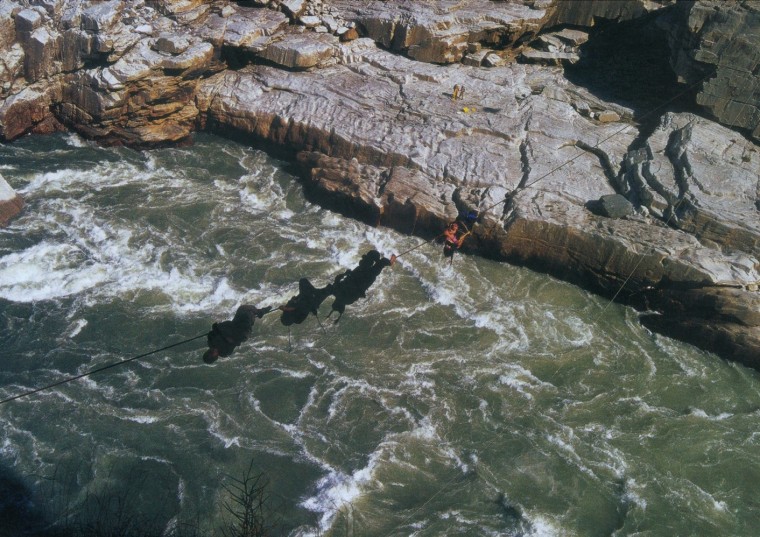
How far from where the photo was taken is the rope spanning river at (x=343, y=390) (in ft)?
25.8

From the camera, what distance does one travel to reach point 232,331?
21.1 ft

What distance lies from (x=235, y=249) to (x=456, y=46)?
7129mm

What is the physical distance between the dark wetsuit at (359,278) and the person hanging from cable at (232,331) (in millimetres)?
1109

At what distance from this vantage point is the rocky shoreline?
10.8 m

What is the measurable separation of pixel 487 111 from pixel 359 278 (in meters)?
7.40

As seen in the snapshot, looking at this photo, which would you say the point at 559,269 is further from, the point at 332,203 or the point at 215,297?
the point at 215,297

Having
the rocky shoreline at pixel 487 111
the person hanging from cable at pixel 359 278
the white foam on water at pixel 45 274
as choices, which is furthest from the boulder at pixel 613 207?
the white foam on water at pixel 45 274

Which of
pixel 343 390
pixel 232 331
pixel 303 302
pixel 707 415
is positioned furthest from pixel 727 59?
pixel 232 331

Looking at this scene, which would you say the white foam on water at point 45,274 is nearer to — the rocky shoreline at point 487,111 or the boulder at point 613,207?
the rocky shoreline at point 487,111

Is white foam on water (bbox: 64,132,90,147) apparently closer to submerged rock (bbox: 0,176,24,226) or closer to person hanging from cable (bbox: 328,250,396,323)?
submerged rock (bbox: 0,176,24,226)

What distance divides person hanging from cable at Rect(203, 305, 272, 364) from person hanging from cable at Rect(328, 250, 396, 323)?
3.64 feet

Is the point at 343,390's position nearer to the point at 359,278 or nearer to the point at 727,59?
the point at 359,278

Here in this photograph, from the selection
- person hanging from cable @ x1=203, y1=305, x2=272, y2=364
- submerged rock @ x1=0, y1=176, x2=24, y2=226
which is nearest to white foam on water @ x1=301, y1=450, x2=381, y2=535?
person hanging from cable @ x1=203, y1=305, x2=272, y2=364

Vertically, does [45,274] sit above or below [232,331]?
below
